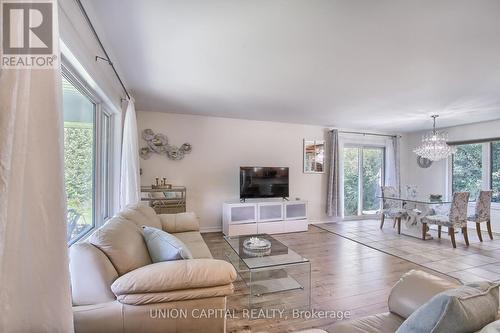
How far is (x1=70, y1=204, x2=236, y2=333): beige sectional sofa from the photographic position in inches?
51.9

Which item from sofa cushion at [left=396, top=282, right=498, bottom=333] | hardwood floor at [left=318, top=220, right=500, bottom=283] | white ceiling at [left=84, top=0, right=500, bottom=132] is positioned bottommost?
hardwood floor at [left=318, top=220, right=500, bottom=283]

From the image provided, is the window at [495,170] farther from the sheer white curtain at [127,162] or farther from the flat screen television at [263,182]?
the sheer white curtain at [127,162]

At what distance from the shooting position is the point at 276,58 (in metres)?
2.35

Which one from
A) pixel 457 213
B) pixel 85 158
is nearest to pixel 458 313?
pixel 85 158

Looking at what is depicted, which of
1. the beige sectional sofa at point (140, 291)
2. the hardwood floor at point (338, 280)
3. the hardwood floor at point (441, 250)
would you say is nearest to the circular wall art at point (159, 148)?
the hardwood floor at point (338, 280)

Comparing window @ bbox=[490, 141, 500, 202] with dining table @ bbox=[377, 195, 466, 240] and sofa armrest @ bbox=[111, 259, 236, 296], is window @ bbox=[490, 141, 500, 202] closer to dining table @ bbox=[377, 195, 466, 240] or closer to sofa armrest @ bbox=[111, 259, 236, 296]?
dining table @ bbox=[377, 195, 466, 240]

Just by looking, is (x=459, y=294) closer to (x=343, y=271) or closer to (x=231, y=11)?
(x=231, y=11)

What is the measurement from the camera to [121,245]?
5.27ft

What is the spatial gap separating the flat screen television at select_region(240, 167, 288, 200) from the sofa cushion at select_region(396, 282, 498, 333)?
4.04 m

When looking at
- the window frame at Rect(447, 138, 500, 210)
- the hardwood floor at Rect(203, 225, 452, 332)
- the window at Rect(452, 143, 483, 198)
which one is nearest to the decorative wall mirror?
the hardwood floor at Rect(203, 225, 452, 332)

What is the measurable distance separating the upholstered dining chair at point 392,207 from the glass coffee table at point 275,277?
3.10 meters

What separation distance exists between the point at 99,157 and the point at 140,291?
71.8 inches

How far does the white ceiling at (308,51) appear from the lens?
5.39 ft

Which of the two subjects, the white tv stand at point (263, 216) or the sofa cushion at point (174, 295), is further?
the white tv stand at point (263, 216)
